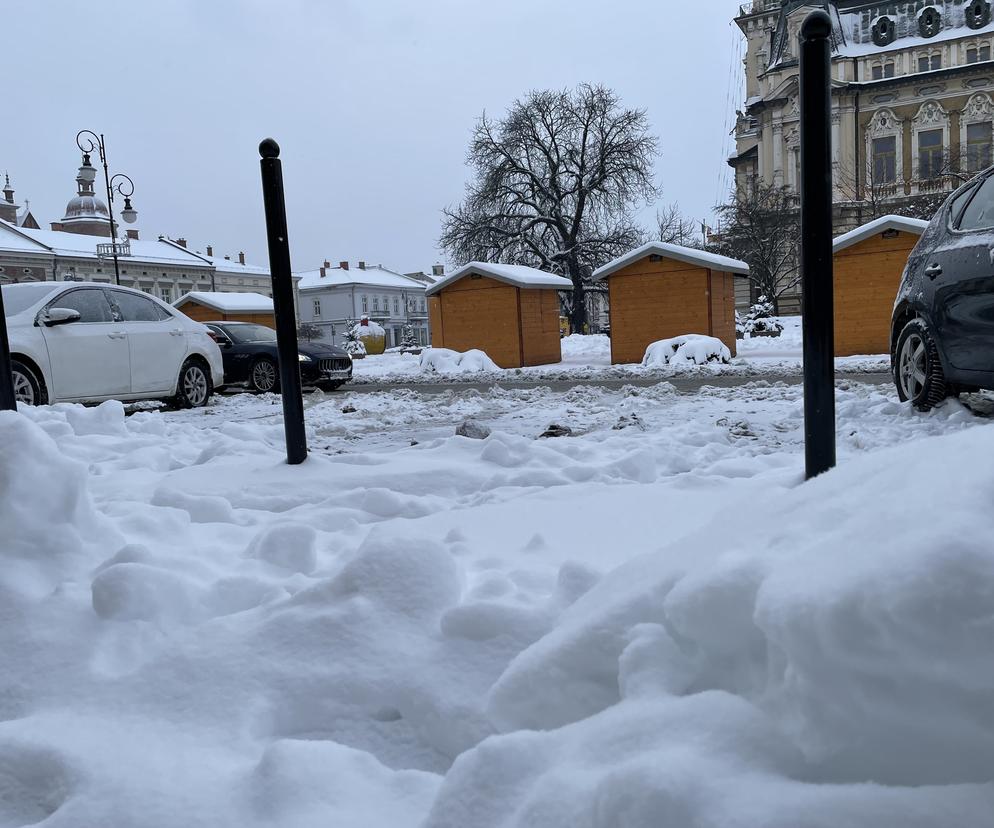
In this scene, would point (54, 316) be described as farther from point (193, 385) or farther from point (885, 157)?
point (885, 157)

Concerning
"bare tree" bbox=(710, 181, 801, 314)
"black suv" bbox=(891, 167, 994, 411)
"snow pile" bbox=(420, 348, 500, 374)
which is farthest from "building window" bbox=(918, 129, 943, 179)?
"black suv" bbox=(891, 167, 994, 411)

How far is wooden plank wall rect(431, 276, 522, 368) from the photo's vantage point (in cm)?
2164

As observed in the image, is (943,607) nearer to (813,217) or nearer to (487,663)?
(487,663)

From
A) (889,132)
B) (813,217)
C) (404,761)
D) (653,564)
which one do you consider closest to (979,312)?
(813,217)

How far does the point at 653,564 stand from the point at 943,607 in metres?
0.89

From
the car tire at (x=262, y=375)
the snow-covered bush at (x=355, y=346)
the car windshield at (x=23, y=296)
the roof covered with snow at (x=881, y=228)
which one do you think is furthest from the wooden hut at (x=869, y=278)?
the snow-covered bush at (x=355, y=346)

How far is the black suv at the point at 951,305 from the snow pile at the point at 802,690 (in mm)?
4479

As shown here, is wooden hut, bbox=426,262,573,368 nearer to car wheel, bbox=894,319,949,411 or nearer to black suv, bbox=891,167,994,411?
car wheel, bbox=894,319,949,411

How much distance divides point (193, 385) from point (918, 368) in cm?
818

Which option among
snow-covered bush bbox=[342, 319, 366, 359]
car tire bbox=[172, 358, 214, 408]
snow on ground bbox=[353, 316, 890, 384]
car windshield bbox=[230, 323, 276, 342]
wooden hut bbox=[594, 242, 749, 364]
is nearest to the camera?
car tire bbox=[172, 358, 214, 408]

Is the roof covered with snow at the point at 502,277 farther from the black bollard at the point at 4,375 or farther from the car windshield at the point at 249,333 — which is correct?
the black bollard at the point at 4,375

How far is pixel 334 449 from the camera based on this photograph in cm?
646

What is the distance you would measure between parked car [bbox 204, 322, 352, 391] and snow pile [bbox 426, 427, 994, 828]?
12.0 m

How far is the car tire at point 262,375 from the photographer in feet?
44.9
